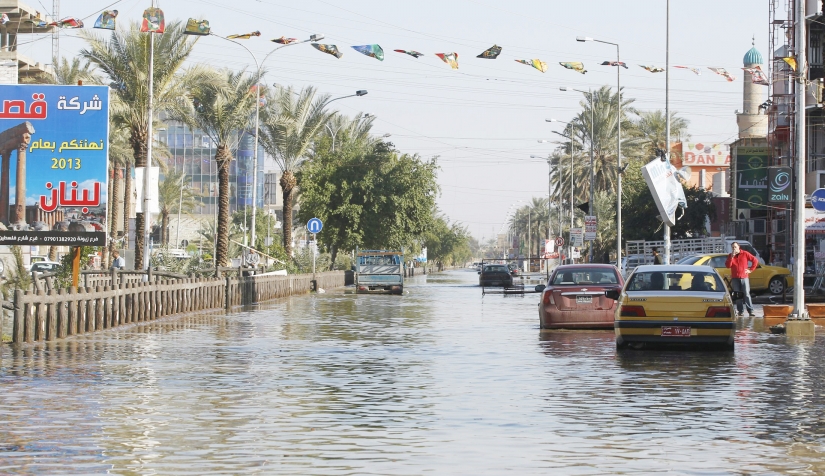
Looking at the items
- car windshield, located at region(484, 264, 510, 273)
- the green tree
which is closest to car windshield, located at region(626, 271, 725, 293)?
car windshield, located at region(484, 264, 510, 273)

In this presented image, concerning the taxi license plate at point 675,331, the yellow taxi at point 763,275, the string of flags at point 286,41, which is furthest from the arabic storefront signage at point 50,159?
the yellow taxi at point 763,275

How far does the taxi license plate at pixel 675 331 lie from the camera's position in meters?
19.8

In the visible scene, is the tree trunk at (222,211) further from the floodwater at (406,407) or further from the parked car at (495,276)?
the floodwater at (406,407)

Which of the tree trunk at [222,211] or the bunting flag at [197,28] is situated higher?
the bunting flag at [197,28]

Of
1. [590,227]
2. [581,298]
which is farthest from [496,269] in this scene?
[581,298]

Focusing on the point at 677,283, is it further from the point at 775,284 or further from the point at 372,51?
the point at 775,284

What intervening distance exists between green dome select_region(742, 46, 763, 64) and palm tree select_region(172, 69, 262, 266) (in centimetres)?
4829

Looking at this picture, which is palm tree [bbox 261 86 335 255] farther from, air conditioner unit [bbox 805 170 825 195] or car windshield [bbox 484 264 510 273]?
air conditioner unit [bbox 805 170 825 195]

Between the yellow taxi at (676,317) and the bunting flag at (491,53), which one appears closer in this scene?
the yellow taxi at (676,317)

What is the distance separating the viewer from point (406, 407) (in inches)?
516

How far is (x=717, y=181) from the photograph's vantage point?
3819 inches

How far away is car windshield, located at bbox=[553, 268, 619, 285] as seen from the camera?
2556cm

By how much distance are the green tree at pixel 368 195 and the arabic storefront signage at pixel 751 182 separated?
1749cm

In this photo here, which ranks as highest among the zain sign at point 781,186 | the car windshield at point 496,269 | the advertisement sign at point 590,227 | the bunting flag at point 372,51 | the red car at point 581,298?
the bunting flag at point 372,51
